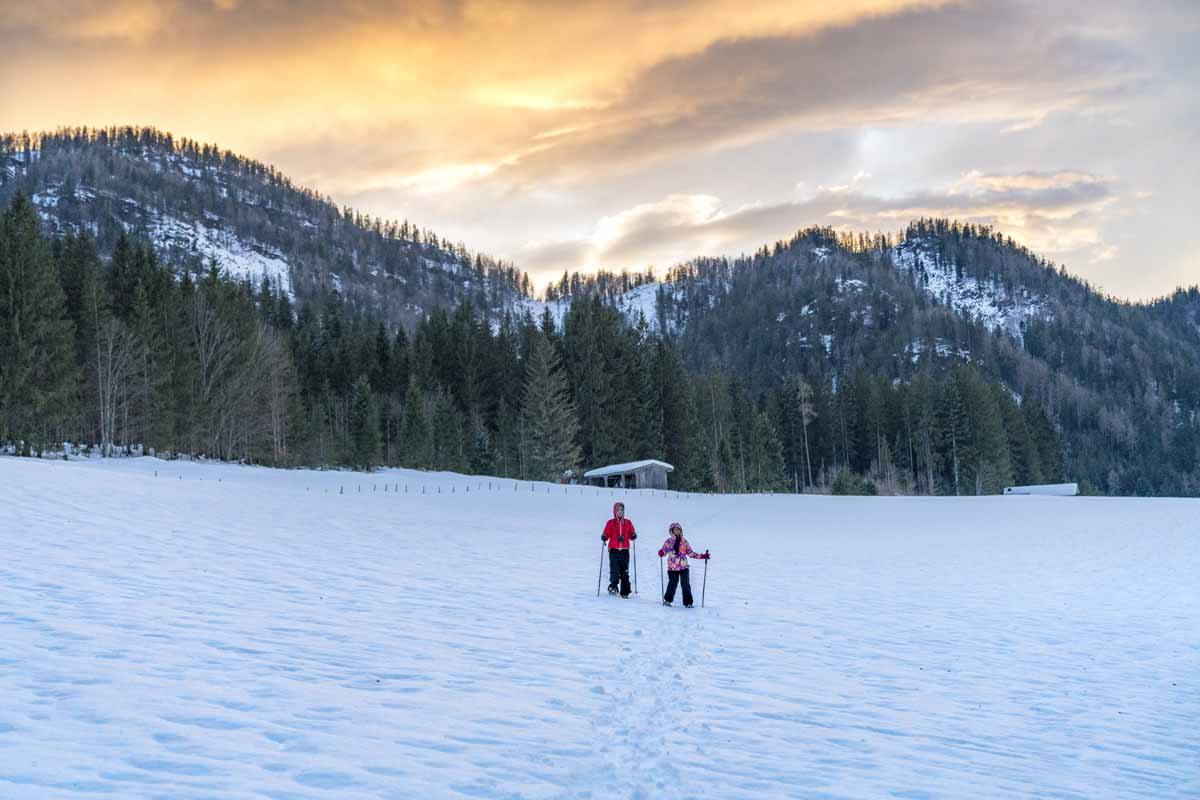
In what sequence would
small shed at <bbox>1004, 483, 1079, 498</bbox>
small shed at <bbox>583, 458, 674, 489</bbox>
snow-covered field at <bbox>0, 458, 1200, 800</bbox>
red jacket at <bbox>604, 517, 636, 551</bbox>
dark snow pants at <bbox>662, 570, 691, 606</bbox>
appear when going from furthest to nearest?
small shed at <bbox>1004, 483, 1079, 498</bbox> → small shed at <bbox>583, 458, 674, 489</bbox> → red jacket at <bbox>604, 517, 636, 551</bbox> → dark snow pants at <bbox>662, 570, 691, 606</bbox> → snow-covered field at <bbox>0, 458, 1200, 800</bbox>

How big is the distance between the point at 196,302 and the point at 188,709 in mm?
66108

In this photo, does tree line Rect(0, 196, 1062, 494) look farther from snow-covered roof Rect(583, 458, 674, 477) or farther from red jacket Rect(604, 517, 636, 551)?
red jacket Rect(604, 517, 636, 551)

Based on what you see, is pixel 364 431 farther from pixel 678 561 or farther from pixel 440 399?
pixel 678 561

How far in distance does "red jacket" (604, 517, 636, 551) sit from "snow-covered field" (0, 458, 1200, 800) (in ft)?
3.63

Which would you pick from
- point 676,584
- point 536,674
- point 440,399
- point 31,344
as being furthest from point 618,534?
point 440,399

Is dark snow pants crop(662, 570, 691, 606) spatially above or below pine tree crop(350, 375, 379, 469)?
below

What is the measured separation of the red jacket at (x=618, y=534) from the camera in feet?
51.2

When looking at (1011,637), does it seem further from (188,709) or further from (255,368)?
(255,368)

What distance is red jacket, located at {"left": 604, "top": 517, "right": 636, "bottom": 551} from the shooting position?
15.6 m

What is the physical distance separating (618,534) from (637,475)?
57.2 m

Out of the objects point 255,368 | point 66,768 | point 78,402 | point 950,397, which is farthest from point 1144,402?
point 66,768

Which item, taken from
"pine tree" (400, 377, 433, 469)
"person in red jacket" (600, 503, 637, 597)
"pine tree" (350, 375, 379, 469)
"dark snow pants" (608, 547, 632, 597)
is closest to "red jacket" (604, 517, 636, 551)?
"person in red jacket" (600, 503, 637, 597)

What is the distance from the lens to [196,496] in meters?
27.4

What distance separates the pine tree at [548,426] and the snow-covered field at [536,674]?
56239 mm
